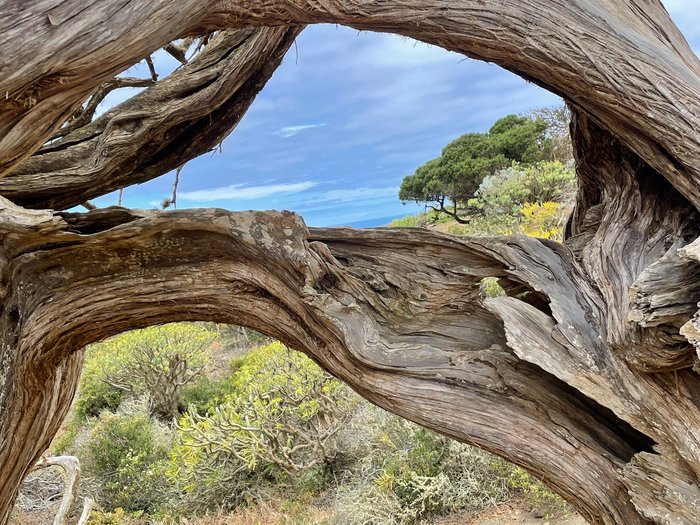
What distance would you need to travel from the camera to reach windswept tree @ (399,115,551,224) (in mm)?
17172

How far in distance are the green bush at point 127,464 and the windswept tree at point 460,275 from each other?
5.71 metres

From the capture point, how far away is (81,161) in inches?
112

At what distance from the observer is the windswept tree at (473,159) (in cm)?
1717

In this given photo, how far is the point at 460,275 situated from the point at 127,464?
733 cm

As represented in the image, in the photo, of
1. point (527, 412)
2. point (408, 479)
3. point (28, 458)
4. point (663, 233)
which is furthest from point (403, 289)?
point (408, 479)

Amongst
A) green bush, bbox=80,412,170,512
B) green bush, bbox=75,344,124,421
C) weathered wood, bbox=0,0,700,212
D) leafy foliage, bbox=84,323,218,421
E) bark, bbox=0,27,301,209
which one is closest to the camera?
weathered wood, bbox=0,0,700,212

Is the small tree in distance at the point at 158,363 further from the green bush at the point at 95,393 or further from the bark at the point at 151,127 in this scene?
the bark at the point at 151,127

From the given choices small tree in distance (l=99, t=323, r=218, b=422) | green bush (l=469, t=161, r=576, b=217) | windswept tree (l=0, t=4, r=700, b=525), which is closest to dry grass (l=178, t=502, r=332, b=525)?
small tree in distance (l=99, t=323, r=218, b=422)

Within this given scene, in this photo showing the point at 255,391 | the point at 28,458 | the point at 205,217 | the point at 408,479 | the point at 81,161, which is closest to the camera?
the point at 205,217

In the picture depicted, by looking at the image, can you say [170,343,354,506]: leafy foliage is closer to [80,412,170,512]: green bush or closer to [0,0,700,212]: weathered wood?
[80,412,170,512]: green bush

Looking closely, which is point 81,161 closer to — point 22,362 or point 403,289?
point 22,362

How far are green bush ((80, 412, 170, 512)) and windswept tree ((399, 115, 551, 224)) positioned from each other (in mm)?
10610

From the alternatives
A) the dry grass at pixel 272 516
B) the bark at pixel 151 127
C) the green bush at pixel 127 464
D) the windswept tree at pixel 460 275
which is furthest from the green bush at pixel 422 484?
the bark at pixel 151 127

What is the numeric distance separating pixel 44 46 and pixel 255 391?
6105 mm
